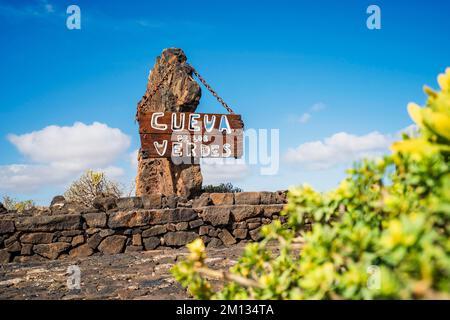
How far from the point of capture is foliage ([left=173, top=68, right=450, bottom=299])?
1.14 metres

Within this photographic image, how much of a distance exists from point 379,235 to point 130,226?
6.37 metres

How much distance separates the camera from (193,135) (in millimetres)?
8938

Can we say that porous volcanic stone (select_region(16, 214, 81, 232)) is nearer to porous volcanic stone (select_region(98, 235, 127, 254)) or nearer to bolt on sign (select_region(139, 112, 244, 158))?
porous volcanic stone (select_region(98, 235, 127, 254))

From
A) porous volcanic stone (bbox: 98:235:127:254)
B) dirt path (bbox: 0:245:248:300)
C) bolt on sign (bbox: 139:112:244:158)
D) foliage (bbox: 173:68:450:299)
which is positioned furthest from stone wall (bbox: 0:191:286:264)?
foliage (bbox: 173:68:450:299)

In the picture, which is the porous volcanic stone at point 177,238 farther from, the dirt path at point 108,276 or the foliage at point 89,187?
the foliage at point 89,187

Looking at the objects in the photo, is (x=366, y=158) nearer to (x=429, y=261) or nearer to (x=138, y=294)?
(x=429, y=261)

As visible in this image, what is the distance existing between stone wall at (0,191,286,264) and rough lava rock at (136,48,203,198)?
1.40 meters

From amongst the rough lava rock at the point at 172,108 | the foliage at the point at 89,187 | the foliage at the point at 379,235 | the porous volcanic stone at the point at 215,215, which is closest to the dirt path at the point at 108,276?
the porous volcanic stone at the point at 215,215

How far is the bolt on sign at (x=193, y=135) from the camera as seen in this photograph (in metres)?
8.70

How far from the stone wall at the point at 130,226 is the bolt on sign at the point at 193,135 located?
1.35 meters

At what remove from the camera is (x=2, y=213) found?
8.05m

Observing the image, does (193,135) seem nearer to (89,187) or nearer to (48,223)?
(48,223)

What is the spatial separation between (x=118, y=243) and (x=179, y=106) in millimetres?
4066
